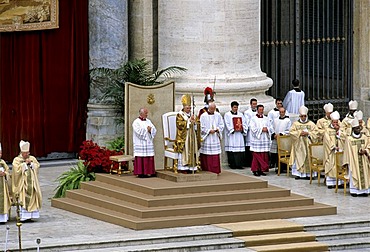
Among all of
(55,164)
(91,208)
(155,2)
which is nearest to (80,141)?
(55,164)

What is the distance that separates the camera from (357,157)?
2784 centimetres

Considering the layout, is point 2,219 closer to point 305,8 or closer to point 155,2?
point 155,2

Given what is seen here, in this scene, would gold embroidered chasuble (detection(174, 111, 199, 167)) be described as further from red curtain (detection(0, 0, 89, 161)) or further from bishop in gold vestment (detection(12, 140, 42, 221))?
red curtain (detection(0, 0, 89, 161))

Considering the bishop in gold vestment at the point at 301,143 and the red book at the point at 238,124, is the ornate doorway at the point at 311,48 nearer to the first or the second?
the red book at the point at 238,124

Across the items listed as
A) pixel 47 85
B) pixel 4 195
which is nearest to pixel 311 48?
pixel 47 85

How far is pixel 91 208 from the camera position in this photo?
26.4 metres

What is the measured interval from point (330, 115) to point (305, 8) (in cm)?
505

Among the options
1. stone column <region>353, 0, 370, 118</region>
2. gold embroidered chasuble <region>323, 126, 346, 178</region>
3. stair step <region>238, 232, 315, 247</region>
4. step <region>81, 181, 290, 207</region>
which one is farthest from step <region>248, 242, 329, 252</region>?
stone column <region>353, 0, 370, 118</region>

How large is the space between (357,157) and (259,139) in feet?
8.78

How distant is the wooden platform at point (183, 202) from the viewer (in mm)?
25562

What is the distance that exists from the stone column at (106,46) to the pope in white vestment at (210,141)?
145 inches

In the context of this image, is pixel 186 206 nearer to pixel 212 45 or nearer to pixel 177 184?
pixel 177 184

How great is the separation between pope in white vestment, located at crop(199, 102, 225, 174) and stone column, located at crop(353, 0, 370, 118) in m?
7.21

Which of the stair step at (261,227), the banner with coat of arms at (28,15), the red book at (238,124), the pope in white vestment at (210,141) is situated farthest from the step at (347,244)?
the banner with coat of arms at (28,15)
